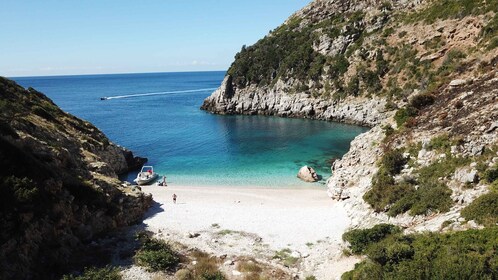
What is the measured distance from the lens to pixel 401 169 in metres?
25.7

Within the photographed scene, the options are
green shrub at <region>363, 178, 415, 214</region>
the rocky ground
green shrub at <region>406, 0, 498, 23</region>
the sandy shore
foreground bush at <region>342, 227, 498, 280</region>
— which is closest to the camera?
foreground bush at <region>342, 227, 498, 280</region>

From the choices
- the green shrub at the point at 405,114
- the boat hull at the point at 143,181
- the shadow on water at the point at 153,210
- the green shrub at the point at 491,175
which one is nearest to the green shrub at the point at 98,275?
the shadow on water at the point at 153,210

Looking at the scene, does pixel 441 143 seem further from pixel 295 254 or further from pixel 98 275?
pixel 98 275

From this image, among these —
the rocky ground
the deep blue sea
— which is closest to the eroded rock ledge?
the deep blue sea

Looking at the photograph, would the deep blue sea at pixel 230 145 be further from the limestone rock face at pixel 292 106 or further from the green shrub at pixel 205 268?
the green shrub at pixel 205 268

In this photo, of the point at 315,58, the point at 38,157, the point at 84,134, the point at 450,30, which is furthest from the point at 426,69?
the point at 38,157

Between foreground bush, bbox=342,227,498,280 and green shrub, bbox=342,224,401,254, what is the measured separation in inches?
84.1

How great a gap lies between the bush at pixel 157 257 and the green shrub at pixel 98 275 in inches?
59.5

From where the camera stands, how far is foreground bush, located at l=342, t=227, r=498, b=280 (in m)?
12.7

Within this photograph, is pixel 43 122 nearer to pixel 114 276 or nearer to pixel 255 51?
pixel 114 276

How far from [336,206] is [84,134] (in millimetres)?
31330

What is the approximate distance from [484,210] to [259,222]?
1420 cm

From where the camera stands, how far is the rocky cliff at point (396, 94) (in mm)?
21469

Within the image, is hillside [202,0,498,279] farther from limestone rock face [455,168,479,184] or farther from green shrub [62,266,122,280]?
green shrub [62,266,122,280]
